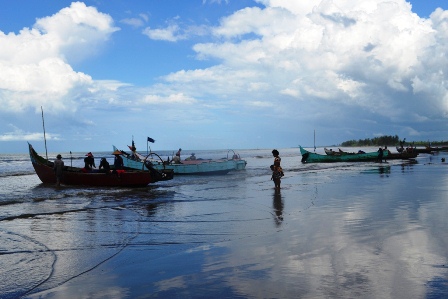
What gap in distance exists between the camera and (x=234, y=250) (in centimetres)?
756

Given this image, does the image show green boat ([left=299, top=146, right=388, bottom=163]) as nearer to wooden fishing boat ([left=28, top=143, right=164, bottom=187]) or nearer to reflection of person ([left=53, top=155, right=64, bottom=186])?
wooden fishing boat ([left=28, top=143, right=164, bottom=187])

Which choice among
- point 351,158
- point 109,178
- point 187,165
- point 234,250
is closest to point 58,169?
point 109,178

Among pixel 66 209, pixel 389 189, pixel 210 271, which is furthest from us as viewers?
pixel 389 189

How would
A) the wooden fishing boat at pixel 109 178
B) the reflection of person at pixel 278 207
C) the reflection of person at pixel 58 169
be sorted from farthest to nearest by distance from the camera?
the reflection of person at pixel 58 169
the wooden fishing boat at pixel 109 178
the reflection of person at pixel 278 207

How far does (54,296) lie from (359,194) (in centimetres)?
1313

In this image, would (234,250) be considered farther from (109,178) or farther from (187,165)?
(187,165)

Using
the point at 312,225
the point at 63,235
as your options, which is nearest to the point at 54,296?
the point at 63,235

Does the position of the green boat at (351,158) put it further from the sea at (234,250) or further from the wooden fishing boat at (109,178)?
the sea at (234,250)

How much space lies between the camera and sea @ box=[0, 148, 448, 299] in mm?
5375

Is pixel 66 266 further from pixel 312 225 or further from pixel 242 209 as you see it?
pixel 242 209

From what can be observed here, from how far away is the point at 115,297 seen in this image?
5184 mm

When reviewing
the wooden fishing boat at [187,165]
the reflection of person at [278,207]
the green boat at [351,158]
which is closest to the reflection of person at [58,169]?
the wooden fishing boat at [187,165]

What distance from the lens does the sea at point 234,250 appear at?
5.38 meters

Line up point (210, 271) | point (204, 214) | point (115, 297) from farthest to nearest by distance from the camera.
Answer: point (204, 214) < point (210, 271) < point (115, 297)
